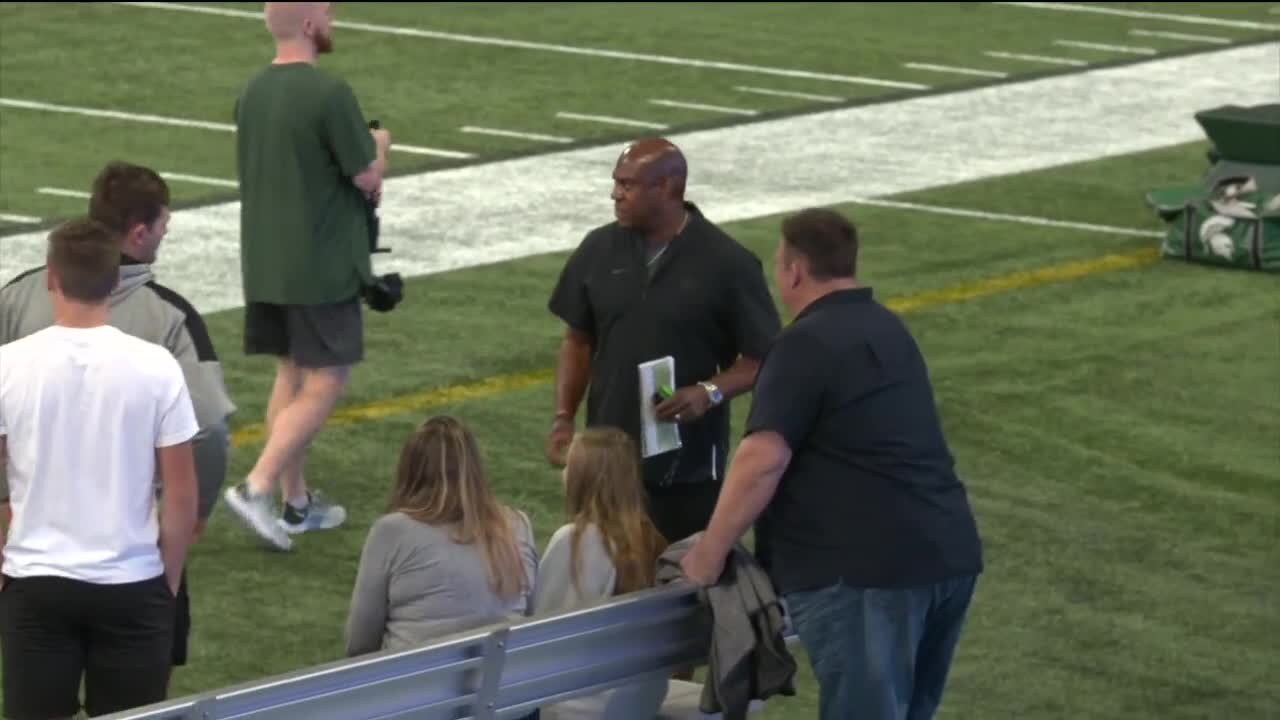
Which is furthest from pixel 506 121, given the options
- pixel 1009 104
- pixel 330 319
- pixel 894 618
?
pixel 894 618

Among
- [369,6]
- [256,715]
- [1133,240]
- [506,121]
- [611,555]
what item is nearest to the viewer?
[256,715]

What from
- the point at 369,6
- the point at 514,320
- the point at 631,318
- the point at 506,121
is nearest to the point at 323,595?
A: the point at 631,318

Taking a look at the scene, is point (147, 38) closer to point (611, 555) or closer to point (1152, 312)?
point (1152, 312)

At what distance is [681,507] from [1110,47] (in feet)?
56.8

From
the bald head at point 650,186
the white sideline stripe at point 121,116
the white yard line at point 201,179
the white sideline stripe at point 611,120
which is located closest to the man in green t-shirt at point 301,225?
the bald head at point 650,186

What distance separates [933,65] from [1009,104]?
2230 millimetres

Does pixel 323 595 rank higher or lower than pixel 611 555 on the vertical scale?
lower

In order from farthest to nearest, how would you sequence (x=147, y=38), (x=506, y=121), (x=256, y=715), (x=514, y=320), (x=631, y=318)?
(x=147, y=38)
(x=506, y=121)
(x=514, y=320)
(x=631, y=318)
(x=256, y=715)

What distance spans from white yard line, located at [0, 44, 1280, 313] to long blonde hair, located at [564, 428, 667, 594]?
21.6ft

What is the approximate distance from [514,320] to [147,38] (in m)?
10.1

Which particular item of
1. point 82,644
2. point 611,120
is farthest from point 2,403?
point 611,120

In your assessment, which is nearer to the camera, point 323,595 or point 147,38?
point 323,595

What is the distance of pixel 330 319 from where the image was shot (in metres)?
10.5

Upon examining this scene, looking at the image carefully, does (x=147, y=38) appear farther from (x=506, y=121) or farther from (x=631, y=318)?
(x=631, y=318)
